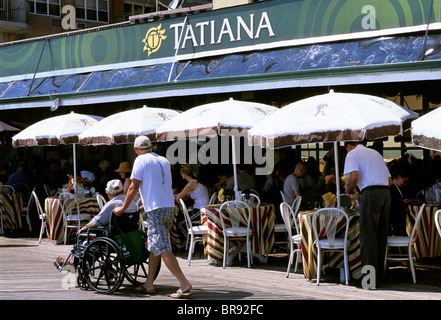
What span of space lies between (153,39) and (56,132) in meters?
3.60

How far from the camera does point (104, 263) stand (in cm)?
754

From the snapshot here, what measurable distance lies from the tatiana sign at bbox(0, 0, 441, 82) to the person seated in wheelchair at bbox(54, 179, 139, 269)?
5700mm

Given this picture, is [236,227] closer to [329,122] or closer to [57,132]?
[329,122]

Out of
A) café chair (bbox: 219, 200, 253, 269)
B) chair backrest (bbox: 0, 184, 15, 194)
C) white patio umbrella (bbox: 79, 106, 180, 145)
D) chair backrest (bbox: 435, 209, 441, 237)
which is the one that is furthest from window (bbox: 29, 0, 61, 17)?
chair backrest (bbox: 435, 209, 441, 237)

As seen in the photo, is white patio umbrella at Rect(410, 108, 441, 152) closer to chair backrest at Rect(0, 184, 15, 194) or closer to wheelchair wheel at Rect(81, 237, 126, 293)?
wheelchair wheel at Rect(81, 237, 126, 293)

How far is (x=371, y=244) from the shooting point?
25.9 feet

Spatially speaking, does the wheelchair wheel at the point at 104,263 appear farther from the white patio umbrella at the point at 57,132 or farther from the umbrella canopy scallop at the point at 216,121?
the white patio umbrella at the point at 57,132

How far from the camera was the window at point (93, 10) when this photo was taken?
35.0 meters

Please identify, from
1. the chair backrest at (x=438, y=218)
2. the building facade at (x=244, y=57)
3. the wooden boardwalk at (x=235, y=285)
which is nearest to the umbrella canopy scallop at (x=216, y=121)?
the building facade at (x=244, y=57)

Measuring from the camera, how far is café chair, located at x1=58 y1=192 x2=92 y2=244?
12328 millimetres

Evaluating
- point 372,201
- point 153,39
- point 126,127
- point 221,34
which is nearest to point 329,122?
point 372,201
